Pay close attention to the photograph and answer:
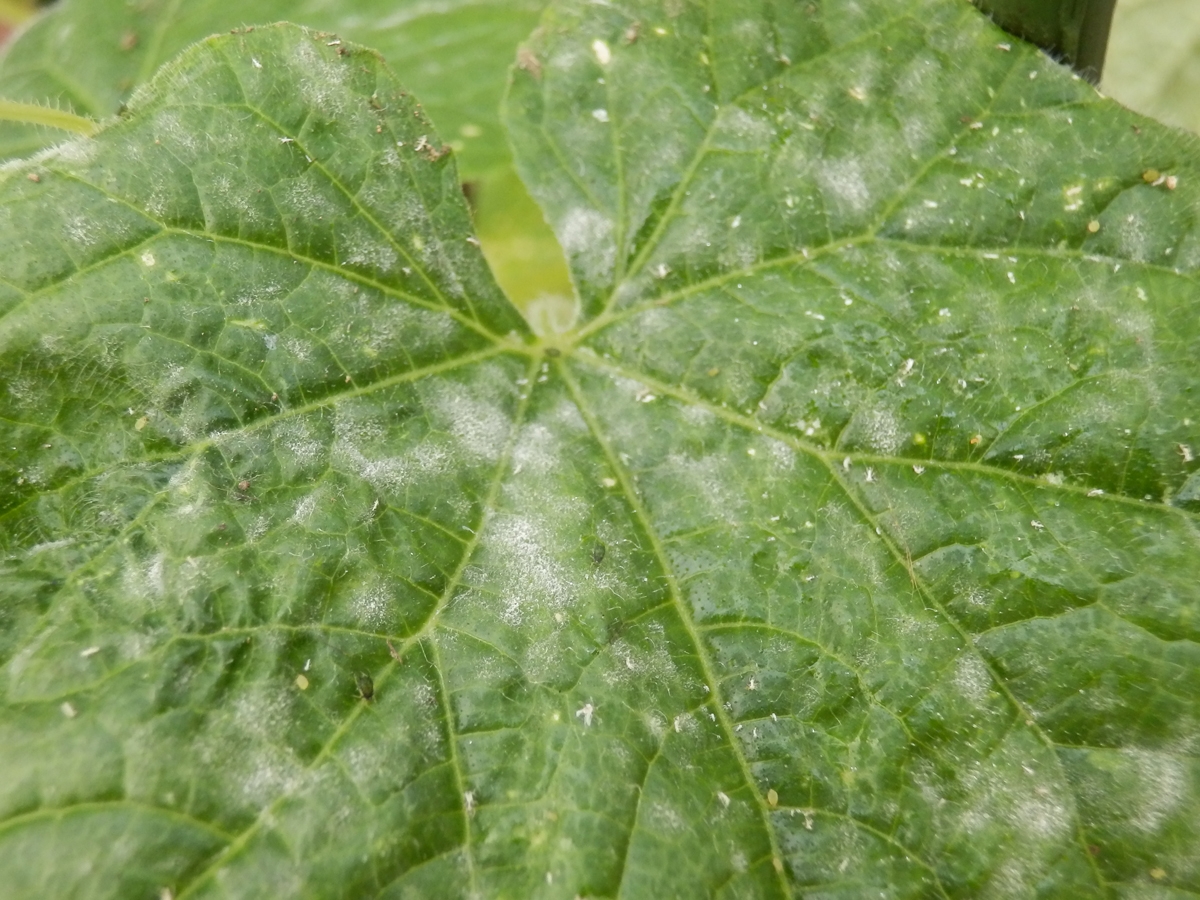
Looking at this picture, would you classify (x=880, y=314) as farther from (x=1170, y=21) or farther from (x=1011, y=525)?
(x=1170, y=21)

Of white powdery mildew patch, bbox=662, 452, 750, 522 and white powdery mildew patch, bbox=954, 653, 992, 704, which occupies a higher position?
white powdery mildew patch, bbox=662, 452, 750, 522

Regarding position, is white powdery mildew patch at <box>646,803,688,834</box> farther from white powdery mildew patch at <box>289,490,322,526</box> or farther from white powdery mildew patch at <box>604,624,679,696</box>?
white powdery mildew patch at <box>289,490,322,526</box>

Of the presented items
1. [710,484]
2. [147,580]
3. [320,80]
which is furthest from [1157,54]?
[147,580]

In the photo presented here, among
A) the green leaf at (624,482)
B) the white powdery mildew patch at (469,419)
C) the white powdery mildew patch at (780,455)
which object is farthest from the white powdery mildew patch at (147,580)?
the white powdery mildew patch at (780,455)

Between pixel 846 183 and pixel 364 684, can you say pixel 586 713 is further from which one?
pixel 846 183

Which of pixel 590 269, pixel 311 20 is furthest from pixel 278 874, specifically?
pixel 311 20

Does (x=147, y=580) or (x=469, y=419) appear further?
(x=469, y=419)

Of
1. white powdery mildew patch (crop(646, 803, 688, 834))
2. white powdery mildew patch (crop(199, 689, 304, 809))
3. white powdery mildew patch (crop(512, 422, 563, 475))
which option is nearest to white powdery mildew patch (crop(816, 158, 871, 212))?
white powdery mildew patch (crop(512, 422, 563, 475))
